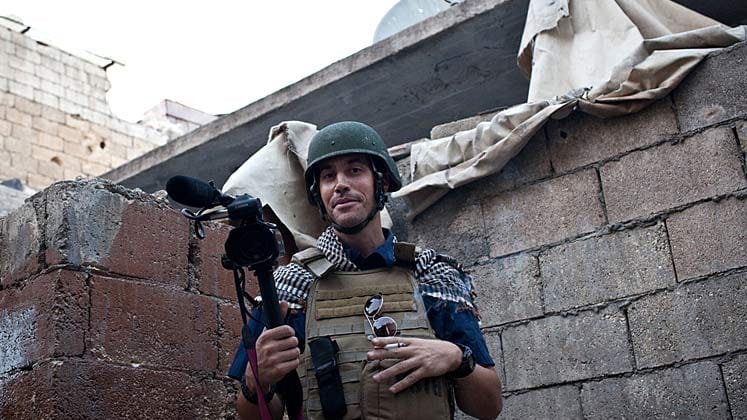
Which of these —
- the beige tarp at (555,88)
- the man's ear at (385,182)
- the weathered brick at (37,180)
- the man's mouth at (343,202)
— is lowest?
the man's mouth at (343,202)

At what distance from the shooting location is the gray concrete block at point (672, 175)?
3.62m

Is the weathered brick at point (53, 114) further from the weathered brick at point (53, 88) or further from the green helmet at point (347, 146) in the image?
the green helmet at point (347, 146)

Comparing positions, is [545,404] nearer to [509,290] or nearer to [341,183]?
[509,290]

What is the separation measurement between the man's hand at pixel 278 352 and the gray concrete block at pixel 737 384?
2.08 m

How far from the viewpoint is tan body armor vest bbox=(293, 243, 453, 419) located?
7.17 feet

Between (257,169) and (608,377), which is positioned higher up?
(257,169)

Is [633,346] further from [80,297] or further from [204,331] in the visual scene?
[80,297]

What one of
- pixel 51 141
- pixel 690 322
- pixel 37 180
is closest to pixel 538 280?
pixel 690 322

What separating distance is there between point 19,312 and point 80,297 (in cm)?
26

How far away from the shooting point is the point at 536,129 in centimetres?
407

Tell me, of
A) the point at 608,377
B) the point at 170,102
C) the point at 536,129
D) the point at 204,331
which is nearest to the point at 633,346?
the point at 608,377

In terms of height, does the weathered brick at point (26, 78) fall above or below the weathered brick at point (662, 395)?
above

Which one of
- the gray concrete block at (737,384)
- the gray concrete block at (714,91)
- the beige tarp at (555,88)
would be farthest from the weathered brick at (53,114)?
the gray concrete block at (737,384)

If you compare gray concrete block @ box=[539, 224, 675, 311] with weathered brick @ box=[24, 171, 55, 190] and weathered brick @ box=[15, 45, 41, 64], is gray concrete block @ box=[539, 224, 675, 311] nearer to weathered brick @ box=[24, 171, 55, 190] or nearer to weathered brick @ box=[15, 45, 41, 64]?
weathered brick @ box=[24, 171, 55, 190]
